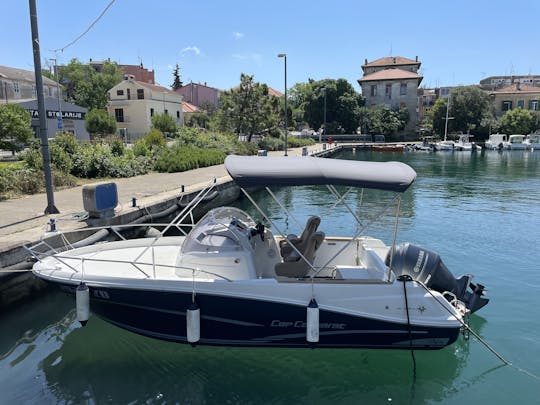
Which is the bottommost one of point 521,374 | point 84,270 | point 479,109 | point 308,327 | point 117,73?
point 521,374

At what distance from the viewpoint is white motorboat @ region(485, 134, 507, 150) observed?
194 ft

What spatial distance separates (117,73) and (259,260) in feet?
246

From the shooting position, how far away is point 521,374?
6105 millimetres

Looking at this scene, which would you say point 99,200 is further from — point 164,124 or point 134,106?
point 134,106

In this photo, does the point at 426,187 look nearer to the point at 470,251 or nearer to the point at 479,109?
the point at 470,251

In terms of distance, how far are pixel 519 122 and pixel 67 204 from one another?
71.3 m

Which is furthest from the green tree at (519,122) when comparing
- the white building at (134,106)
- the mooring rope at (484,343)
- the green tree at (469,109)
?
the mooring rope at (484,343)

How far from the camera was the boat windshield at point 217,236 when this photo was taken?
575cm

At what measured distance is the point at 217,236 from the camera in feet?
19.1

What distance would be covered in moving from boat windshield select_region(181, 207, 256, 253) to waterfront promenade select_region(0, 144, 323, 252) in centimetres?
406

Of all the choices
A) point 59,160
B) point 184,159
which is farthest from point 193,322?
point 184,159

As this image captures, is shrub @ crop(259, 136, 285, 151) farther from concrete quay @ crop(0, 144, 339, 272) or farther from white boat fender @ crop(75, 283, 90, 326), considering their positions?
white boat fender @ crop(75, 283, 90, 326)

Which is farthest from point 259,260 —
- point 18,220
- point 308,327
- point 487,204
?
point 487,204

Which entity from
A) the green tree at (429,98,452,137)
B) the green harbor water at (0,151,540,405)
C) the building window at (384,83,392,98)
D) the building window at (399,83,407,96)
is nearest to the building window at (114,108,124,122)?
the building window at (384,83,392,98)
